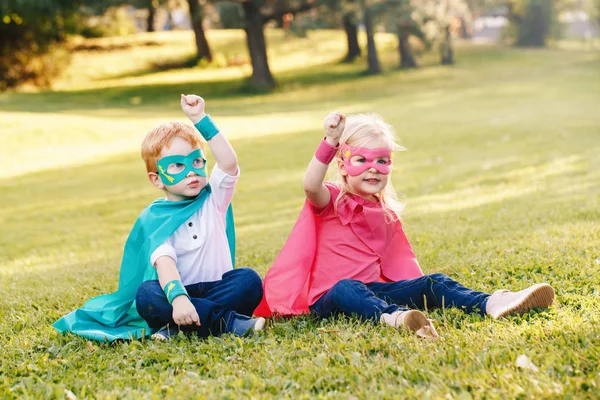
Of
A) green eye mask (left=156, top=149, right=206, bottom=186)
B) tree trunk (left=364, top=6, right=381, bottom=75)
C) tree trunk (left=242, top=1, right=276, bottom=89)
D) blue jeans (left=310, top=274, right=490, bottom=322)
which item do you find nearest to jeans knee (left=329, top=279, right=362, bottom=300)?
blue jeans (left=310, top=274, right=490, bottom=322)

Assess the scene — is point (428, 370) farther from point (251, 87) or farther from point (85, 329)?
point (251, 87)

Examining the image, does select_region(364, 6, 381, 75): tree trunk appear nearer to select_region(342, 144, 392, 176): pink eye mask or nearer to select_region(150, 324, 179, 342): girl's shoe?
select_region(342, 144, 392, 176): pink eye mask

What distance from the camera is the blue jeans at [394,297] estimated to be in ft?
13.3

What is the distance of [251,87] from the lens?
2886cm

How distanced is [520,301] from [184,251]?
185cm

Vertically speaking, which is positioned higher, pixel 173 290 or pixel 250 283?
pixel 173 290

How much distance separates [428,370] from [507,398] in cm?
41

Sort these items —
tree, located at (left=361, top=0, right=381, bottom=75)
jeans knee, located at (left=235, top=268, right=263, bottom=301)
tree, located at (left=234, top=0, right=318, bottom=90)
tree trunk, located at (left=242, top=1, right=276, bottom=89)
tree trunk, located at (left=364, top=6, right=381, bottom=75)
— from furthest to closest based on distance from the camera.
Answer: tree trunk, located at (left=364, top=6, right=381, bottom=75) → tree, located at (left=361, top=0, right=381, bottom=75) → tree trunk, located at (left=242, top=1, right=276, bottom=89) → tree, located at (left=234, top=0, right=318, bottom=90) → jeans knee, located at (left=235, top=268, right=263, bottom=301)

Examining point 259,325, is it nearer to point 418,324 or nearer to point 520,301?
point 418,324

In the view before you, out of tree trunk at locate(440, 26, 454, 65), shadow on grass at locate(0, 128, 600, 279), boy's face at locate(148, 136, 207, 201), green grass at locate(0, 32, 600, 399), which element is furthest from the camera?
tree trunk at locate(440, 26, 454, 65)

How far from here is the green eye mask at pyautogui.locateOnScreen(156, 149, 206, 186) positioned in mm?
4332

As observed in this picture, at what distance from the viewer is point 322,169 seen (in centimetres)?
418

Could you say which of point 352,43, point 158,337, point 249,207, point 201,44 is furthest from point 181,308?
point 352,43

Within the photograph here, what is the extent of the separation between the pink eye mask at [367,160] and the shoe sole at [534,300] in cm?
108
